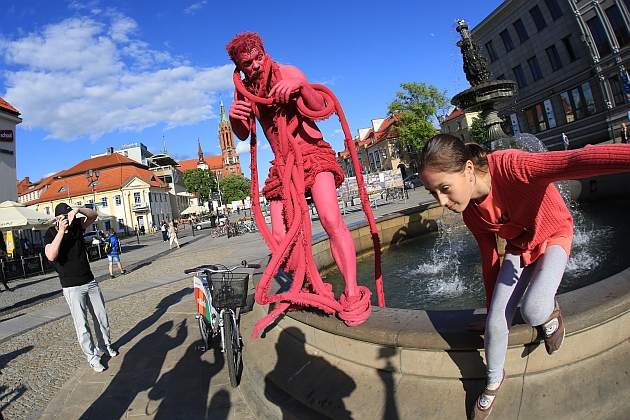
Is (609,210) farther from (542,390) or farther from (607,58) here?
(607,58)

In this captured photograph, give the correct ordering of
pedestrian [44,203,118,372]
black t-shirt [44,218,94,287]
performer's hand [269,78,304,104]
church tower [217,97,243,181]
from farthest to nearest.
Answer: church tower [217,97,243,181], black t-shirt [44,218,94,287], pedestrian [44,203,118,372], performer's hand [269,78,304,104]

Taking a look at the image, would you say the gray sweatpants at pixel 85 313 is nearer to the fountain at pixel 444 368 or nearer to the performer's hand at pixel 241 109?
the fountain at pixel 444 368

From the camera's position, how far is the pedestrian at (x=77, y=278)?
4473 mm

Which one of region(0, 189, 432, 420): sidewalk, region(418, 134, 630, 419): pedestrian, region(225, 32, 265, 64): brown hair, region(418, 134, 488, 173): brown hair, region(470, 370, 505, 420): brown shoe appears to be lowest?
region(0, 189, 432, 420): sidewalk

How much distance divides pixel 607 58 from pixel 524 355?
34.8 meters

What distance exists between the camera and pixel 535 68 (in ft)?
117

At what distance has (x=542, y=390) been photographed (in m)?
2.21

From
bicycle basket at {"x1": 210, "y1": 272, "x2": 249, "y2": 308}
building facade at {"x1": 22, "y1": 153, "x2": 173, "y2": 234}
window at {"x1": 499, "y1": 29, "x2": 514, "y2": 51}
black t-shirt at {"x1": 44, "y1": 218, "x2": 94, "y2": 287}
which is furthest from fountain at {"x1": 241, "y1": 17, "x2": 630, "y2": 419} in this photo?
building facade at {"x1": 22, "y1": 153, "x2": 173, "y2": 234}

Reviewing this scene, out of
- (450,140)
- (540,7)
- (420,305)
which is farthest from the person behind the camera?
(540,7)

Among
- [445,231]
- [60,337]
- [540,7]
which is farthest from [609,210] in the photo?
[540,7]

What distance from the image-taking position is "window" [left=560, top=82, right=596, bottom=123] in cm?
3098

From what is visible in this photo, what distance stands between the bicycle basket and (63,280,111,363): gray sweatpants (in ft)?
5.68

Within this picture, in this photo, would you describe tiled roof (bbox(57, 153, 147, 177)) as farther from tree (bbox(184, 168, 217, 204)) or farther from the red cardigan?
the red cardigan

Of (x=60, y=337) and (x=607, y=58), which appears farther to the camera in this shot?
(x=607, y=58)
